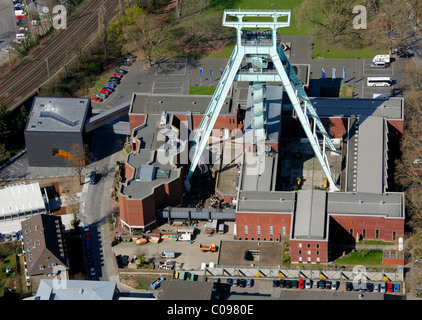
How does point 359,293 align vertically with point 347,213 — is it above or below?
below

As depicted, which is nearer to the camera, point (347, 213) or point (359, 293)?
point (359, 293)

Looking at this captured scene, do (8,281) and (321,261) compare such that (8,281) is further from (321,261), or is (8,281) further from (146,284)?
(321,261)

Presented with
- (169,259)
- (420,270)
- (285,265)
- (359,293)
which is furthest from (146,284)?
(420,270)

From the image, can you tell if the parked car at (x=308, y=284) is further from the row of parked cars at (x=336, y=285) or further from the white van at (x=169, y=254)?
the white van at (x=169, y=254)

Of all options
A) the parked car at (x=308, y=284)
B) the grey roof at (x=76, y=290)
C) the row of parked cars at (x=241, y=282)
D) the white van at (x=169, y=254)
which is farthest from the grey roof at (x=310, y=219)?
the grey roof at (x=76, y=290)

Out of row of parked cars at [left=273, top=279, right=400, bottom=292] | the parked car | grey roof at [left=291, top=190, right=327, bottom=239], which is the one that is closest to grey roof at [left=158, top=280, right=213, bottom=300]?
row of parked cars at [left=273, top=279, right=400, bottom=292]

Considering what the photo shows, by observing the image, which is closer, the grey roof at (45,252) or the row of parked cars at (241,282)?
the row of parked cars at (241,282)
